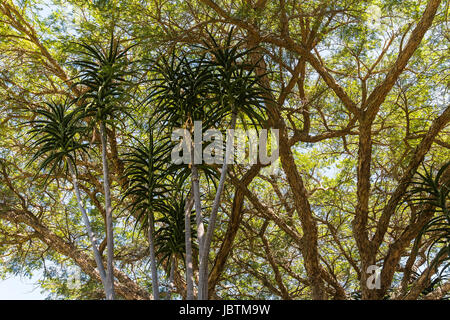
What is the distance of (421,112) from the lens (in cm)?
691

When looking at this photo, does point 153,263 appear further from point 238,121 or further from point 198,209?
point 238,121

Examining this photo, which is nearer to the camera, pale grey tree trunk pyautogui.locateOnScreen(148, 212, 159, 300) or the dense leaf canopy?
pale grey tree trunk pyautogui.locateOnScreen(148, 212, 159, 300)

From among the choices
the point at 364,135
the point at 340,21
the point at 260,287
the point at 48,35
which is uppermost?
the point at 48,35

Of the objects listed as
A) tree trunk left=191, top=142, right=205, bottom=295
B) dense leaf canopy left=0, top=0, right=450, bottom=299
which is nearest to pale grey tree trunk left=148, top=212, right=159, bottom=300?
dense leaf canopy left=0, top=0, right=450, bottom=299

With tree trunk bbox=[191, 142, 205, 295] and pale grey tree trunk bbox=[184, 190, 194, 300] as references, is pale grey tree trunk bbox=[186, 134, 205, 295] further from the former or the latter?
pale grey tree trunk bbox=[184, 190, 194, 300]

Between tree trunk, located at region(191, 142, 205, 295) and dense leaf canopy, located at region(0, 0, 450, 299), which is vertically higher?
dense leaf canopy, located at region(0, 0, 450, 299)

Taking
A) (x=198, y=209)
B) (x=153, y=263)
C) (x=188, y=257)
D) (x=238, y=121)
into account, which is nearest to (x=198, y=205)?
(x=198, y=209)

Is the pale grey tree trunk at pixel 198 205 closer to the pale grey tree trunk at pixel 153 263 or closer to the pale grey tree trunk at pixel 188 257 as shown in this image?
the pale grey tree trunk at pixel 188 257

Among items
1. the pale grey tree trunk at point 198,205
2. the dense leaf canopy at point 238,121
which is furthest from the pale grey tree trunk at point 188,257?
the dense leaf canopy at point 238,121

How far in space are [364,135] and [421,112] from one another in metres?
2.14

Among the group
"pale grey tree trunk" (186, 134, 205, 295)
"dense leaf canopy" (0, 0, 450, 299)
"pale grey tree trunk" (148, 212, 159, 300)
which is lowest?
"pale grey tree trunk" (148, 212, 159, 300)

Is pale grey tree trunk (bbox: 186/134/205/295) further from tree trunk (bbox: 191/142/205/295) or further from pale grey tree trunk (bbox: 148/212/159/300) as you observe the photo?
pale grey tree trunk (bbox: 148/212/159/300)
